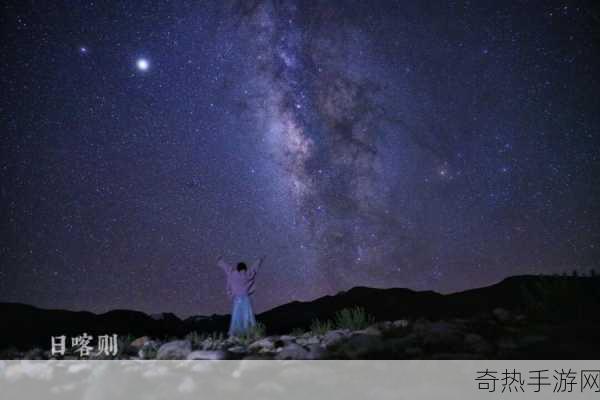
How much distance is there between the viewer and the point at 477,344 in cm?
638

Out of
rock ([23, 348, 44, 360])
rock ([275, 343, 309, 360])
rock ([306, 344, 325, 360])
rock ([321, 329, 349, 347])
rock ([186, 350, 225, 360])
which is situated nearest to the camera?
rock ([306, 344, 325, 360])

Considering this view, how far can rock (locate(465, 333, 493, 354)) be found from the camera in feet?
20.3

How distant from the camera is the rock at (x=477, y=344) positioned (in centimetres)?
619

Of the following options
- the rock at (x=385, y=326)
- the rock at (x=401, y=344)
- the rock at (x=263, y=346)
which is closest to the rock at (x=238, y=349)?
the rock at (x=263, y=346)

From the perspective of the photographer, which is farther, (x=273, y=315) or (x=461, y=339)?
(x=273, y=315)

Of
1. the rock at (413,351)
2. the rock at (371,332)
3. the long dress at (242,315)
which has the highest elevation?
the long dress at (242,315)

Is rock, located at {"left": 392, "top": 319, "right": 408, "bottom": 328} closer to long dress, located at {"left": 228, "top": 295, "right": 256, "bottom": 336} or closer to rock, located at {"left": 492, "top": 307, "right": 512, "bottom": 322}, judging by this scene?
rock, located at {"left": 492, "top": 307, "right": 512, "bottom": 322}

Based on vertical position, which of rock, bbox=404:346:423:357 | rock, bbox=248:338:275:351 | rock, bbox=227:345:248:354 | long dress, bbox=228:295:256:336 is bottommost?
rock, bbox=404:346:423:357

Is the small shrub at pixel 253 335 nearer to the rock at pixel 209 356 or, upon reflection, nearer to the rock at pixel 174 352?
the rock at pixel 174 352

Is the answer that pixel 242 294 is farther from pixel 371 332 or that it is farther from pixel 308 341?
pixel 371 332

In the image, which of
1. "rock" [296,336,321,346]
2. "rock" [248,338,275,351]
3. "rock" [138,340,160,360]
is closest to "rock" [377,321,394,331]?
"rock" [296,336,321,346]

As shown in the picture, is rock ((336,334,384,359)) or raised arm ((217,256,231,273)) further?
raised arm ((217,256,231,273))

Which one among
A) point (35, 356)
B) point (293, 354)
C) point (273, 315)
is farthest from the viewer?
point (273, 315)

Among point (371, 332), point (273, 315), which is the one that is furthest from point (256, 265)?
point (273, 315)
